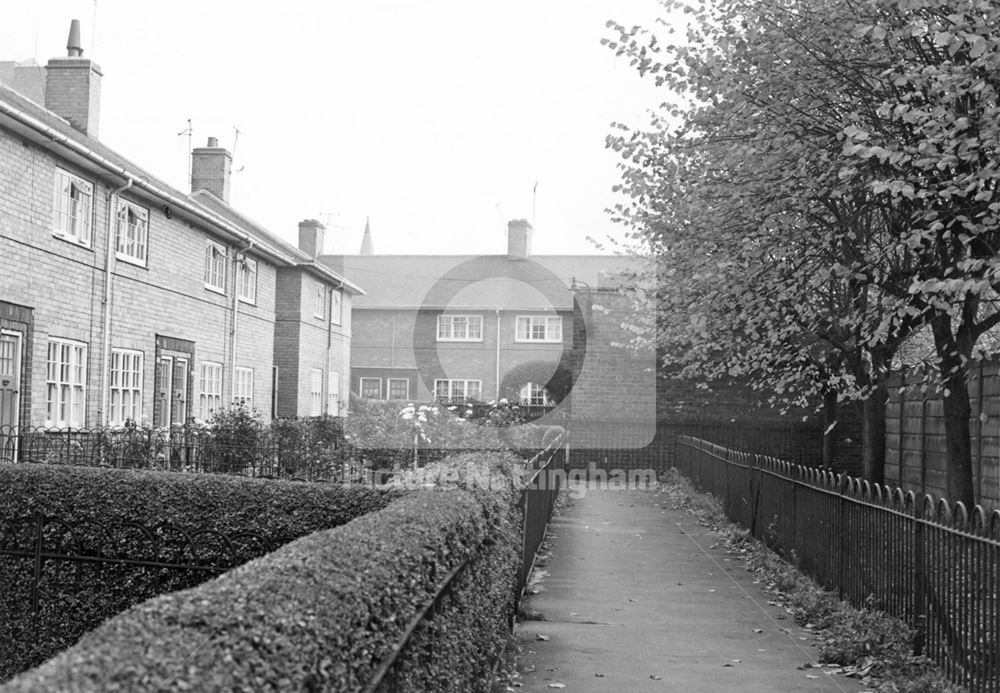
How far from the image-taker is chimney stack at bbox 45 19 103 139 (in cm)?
2366

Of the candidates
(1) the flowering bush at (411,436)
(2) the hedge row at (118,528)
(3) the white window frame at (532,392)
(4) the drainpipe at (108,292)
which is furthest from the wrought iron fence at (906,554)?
(3) the white window frame at (532,392)

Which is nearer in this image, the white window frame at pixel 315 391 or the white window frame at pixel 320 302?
the white window frame at pixel 315 391

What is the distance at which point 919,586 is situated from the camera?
24.7 ft

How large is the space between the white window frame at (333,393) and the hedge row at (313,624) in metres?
31.0

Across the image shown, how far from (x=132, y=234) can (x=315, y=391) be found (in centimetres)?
1508

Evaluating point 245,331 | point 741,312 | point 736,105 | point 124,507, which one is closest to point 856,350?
point 741,312

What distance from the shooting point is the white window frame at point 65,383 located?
18.0 m

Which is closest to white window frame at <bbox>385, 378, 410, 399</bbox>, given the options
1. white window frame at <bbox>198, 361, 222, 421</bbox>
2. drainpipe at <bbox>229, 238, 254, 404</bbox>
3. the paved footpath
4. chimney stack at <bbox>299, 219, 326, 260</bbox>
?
chimney stack at <bbox>299, 219, 326, 260</bbox>

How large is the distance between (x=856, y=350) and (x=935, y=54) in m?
5.52

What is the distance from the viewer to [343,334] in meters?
39.5

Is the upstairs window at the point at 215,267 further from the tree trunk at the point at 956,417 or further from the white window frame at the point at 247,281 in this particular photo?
the tree trunk at the point at 956,417

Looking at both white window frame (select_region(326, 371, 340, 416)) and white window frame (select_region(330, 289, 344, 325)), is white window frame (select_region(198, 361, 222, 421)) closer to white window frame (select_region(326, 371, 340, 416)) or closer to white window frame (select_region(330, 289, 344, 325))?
white window frame (select_region(326, 371, 340, 416))

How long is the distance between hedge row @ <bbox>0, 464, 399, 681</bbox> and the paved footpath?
2.16m

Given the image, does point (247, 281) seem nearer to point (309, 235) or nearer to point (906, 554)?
point (309, 235)
